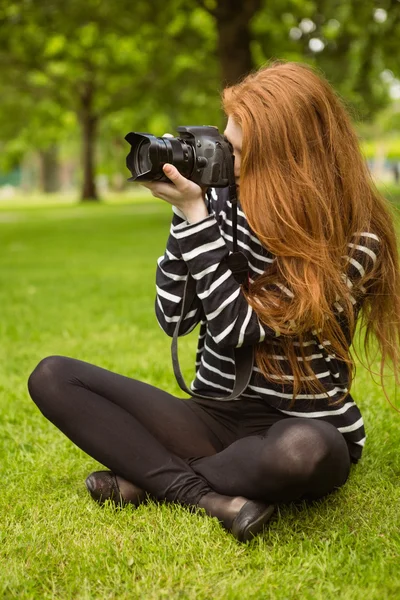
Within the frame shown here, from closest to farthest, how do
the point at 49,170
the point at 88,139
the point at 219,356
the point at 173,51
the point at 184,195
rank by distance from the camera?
1. the point at 184,195
2. the point at 219,356
3. the point at 173,51
4. the point at 88,139
5. the point at 49,170

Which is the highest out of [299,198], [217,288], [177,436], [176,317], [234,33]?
[234,33]

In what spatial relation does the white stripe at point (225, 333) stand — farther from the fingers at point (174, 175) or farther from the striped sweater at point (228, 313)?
the fingers at point (174, 175)

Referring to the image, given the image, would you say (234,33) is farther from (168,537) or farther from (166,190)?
(168,537)

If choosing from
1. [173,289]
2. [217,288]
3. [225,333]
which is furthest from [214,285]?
[173,289]

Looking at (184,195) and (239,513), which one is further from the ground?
(184,195)

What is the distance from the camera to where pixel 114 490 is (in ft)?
8.10

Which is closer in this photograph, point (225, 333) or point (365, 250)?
point (225, 333)

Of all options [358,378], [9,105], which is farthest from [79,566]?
[9,105]

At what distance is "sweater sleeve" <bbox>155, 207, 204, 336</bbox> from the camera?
7.98 ft

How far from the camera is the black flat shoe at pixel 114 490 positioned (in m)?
2.45

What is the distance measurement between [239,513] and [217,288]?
1.98ft

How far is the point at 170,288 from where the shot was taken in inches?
97.8

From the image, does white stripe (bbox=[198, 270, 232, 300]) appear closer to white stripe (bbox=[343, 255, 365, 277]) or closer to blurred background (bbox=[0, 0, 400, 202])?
white stripe (bbox=[343, 255, 365, 277])

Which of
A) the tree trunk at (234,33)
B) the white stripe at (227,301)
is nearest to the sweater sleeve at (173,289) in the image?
the white stripe at (227,301)
